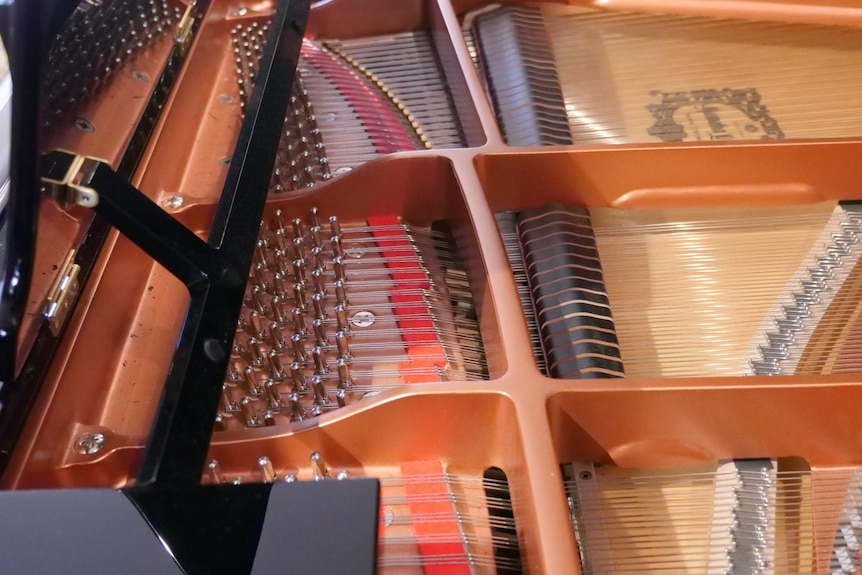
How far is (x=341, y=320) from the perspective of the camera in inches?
60.7

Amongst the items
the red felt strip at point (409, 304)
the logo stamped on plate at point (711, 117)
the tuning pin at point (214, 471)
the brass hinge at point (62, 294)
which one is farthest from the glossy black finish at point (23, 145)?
the logo stamped on plate at point (711, 117)

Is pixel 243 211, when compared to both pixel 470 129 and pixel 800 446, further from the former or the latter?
pixel 800 446

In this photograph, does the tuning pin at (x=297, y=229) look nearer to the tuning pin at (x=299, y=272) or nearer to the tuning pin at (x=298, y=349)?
the tuning pin at (x=299, y=272)

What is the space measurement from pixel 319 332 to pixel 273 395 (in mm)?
162

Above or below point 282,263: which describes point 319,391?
below

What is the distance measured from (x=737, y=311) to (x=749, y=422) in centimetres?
40

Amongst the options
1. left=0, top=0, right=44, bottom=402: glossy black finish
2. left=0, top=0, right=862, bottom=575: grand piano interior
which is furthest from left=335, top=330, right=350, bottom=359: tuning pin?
left=0, top=0, right=44, bottom=402: glossy black finish

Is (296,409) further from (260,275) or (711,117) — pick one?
(711,117)

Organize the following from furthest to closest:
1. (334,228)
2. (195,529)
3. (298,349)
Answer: (334,228), (298,349), (195,529)

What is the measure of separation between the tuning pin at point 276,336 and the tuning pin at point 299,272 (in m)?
0.14

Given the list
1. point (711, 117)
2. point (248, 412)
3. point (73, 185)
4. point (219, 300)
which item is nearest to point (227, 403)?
point (248, 412)

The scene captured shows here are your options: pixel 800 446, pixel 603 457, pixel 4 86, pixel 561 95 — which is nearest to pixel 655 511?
pixel 603 457

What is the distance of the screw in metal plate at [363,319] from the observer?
1.58m

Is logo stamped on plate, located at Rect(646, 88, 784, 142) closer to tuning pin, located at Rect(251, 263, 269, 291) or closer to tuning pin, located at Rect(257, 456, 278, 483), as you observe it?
tuning pin, located at Rect(251, 263, 269, 291)
